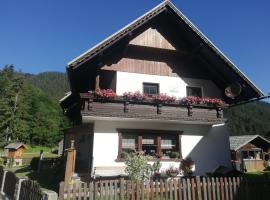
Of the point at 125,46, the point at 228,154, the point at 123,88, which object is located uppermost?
the point at 125,46

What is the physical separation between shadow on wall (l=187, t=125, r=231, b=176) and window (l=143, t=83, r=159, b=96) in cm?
382

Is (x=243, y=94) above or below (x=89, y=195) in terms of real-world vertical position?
above

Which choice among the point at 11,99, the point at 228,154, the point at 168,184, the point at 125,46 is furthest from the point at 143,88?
the point at 11,99

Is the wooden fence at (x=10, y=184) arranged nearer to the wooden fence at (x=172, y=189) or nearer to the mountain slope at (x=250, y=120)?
the wooden fence at (x=172, y=189)

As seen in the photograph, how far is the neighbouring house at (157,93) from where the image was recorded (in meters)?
13.9

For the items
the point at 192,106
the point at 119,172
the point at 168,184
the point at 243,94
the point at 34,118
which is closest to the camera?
the point at 168,184

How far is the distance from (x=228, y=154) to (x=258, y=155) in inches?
969

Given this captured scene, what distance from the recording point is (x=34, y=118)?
71812 mm

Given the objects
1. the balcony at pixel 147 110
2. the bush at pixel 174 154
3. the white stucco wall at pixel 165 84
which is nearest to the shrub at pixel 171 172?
the bush at pixel 174 154

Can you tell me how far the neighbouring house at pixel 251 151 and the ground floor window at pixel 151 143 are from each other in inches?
826

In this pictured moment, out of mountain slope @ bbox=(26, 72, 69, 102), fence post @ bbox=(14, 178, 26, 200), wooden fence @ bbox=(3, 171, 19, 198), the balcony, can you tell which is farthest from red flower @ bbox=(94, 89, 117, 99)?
mountain slope @ bbox=(26, 72, 69, 102)

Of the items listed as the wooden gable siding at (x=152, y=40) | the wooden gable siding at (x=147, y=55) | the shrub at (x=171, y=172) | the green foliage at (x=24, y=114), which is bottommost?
the shrub at (x=171, y=172)

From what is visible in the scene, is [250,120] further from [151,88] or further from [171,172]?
[171,172]

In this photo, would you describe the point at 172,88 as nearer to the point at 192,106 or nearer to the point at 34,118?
the point at 192,106
